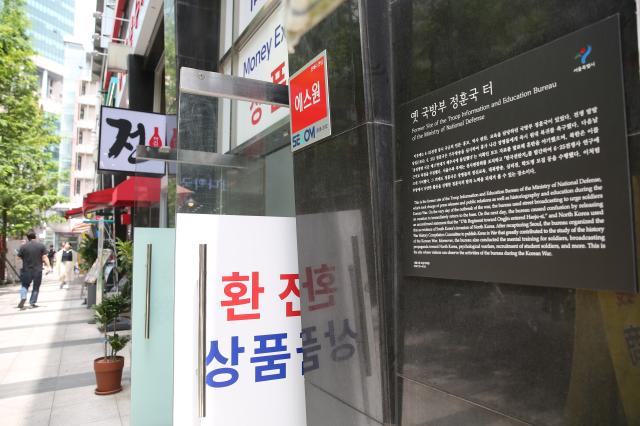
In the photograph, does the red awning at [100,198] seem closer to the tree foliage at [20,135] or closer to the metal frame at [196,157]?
the metal frame at [196,157]

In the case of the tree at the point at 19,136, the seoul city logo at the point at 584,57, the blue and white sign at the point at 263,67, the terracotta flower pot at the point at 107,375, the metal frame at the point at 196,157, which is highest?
the tree at the point at 19,136

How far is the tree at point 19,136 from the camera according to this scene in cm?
1578

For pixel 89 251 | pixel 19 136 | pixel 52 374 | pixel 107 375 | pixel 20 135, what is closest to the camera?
pixel 107 375

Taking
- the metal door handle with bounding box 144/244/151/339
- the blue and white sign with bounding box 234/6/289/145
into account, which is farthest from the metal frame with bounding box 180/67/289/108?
the metal door handle with bounding box 144/244/151/339

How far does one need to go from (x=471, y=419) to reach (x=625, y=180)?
3.72 feet

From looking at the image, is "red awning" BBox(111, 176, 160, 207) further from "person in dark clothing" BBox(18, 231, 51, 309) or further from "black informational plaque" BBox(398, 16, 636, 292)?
"black informational plaque" BBox(398, 16, 636, 292)

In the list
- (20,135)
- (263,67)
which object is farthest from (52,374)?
(20,135)

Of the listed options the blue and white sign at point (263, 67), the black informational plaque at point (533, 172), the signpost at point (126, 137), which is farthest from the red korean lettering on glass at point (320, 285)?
the signpost at point (126, 137)

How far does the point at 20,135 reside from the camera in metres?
17.4

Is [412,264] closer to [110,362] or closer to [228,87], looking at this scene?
[228,87]

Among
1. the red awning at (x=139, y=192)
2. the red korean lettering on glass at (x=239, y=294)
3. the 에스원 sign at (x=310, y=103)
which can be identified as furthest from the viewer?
the red awning at (x=139, y=192)

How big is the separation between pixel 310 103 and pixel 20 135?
18.8m

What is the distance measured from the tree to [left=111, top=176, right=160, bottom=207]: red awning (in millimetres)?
10079

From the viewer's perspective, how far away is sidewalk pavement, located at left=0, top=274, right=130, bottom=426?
192 inches
